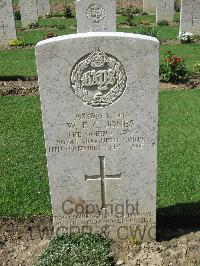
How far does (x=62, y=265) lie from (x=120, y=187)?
1.09 m

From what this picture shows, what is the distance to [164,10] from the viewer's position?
22656 millimetres

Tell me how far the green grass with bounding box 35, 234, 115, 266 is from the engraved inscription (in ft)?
36.3

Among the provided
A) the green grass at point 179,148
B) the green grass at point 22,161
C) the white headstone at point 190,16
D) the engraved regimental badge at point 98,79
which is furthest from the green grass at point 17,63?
the engraved regimental badge at point 98,79

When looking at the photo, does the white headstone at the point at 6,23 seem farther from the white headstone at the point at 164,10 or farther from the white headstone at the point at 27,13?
the white headstone at the point at 164,10

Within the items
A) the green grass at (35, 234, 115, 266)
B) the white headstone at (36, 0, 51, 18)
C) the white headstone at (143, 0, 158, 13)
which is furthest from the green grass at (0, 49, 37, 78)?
the white headstone at (143, 0, 158, 13)

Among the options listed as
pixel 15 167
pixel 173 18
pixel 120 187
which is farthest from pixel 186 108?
pixel 173 18

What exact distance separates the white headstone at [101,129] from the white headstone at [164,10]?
19209mm

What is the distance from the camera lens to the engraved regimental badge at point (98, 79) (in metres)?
4.32

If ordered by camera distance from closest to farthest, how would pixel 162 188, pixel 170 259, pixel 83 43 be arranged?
pixel 83 43, pixel 170 259, pixel 162 188

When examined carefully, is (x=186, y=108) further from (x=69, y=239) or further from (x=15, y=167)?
(x=69, y=239)

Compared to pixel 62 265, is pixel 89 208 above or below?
above

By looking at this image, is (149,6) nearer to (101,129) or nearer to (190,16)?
(190,16)

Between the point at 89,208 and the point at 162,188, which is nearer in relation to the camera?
the point at 89,208

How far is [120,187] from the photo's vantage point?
16.3 feet
